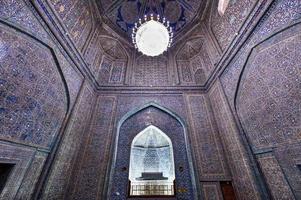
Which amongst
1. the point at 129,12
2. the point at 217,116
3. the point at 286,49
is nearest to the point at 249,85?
the point at 286,49

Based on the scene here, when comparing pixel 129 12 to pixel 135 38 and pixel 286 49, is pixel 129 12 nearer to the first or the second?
pixel 135 38

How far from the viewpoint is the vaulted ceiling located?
6.58m

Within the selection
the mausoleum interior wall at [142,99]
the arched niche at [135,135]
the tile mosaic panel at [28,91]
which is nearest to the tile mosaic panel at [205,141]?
the mausoleum interior wall at [142,99]

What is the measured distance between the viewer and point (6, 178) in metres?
2.66

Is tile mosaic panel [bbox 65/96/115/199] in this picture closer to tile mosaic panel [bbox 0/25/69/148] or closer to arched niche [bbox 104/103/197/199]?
arched niche [bbox 104/103/197/199]

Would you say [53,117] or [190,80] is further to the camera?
[190,80]

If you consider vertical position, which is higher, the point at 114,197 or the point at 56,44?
the point at 56,44

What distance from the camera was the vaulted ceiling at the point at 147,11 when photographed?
658cm

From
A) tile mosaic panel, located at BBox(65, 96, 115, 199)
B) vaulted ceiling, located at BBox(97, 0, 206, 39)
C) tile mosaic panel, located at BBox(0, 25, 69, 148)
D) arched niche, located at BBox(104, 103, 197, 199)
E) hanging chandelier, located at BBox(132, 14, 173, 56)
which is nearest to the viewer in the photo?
tile mosaic panel, located at BBox(0, 25, 69, 148)

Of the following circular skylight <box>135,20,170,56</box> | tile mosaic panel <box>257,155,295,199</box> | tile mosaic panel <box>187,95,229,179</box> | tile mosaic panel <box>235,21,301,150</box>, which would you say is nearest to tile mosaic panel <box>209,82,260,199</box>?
tile mosaic panel <box>187,95,229,179</box>

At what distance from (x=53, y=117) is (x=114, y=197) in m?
2.90

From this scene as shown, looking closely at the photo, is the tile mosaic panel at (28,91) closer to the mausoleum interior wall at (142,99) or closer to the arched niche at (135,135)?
the mausoleum interior wall at (142,99)

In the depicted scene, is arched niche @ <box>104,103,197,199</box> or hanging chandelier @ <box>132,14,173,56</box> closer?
arched niche @ <box>104,103,197,199</box>

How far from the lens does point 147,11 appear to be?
714 cm
